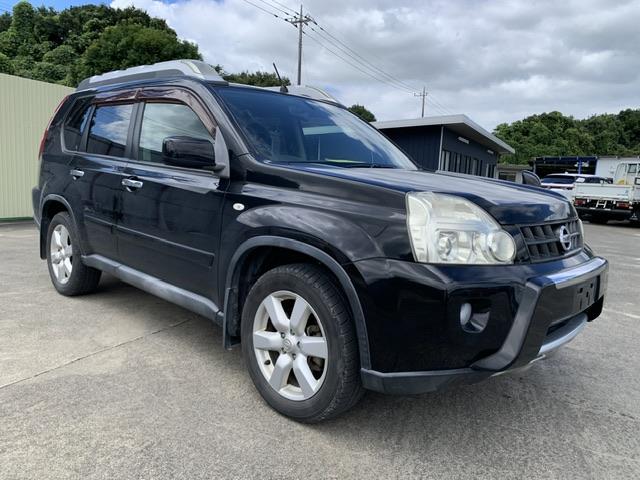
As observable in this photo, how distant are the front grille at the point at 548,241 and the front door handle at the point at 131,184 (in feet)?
8.01

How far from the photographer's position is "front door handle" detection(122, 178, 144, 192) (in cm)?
333

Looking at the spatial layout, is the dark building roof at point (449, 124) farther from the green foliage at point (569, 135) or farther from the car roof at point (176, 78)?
the green foliage at point (569, 135)

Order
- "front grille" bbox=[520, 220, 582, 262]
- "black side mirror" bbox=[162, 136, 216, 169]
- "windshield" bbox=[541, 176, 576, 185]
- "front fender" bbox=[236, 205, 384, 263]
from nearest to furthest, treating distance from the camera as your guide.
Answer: "front fender" bbox=[236, 205, 384, 263] → "front grille" bbox=[520, 220, 582, 262] → "black side mirror" bbox=[162, 136, 216, 169] → "windshield" bbox=[541, 176, 576, 185]

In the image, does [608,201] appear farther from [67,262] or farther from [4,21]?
[4,21]

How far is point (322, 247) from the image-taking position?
88.8 inches

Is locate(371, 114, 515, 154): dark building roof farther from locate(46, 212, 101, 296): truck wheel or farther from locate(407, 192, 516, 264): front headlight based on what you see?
locate(407, 192, 516, 264): front headlight

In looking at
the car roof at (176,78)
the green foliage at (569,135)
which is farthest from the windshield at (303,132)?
the green foliage at (569,135)

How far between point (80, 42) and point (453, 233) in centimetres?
4373

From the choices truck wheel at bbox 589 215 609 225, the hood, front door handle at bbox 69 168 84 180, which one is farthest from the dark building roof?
the hood

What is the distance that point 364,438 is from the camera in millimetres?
2395

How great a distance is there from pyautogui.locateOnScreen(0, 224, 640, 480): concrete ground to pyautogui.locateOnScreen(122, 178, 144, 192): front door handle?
3.61 ft

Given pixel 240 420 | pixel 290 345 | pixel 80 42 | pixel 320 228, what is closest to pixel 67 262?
pixel 240 420

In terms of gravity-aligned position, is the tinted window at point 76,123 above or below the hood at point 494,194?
above

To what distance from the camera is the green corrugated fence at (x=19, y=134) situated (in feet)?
34.6
